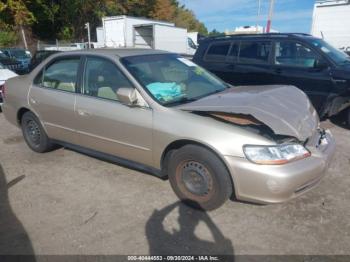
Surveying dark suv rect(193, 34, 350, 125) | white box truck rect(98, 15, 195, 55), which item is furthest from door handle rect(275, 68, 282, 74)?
white box truck rect(98, 15, 195, 55)

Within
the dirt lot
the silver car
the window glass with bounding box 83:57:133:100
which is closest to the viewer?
the dirt lot

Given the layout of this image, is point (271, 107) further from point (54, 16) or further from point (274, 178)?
point (54, 16)

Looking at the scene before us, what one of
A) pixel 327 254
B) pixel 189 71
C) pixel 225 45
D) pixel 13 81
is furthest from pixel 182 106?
pixel 225 45

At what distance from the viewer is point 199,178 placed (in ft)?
10.7

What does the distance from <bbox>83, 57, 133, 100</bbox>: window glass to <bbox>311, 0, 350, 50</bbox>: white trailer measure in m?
17.0

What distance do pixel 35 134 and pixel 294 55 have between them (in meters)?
4.84

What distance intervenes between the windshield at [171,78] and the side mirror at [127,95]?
18 cm

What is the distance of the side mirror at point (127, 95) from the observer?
342 centimetres

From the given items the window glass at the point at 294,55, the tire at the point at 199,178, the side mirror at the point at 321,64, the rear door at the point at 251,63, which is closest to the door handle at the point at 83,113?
the tire at the point at 199,178

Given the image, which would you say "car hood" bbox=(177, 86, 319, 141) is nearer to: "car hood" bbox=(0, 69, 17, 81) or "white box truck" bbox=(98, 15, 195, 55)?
"car hood" bbox=(0, 69, 17, 81)

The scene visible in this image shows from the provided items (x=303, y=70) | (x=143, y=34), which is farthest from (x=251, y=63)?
(x=143, y=34)

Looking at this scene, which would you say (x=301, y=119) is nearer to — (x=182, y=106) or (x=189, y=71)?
(x=182, y=106)

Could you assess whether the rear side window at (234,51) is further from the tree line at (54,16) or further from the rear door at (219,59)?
the tree line at (54,16)

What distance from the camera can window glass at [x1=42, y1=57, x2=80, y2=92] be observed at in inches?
166
